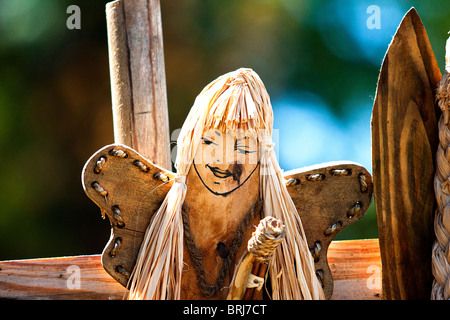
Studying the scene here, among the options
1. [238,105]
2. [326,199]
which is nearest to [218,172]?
[238,105]

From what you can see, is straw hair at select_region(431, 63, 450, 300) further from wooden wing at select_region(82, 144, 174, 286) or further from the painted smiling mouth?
wooden wing at select_region(82, 144, 174, 286)

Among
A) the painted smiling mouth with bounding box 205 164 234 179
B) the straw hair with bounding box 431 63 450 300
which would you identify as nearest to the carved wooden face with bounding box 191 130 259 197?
the painted smiling mouth with bounding box 205 164 234 179

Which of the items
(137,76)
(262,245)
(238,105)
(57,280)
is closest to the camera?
(262,245)

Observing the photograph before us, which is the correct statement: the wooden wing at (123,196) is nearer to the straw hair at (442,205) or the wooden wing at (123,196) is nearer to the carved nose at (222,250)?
the carved nose at (222,250)

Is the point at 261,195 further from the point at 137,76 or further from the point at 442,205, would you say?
the point at 137,76

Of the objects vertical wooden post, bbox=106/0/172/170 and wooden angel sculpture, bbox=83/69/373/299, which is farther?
vertical wooden post, bbox=106/0/172/170

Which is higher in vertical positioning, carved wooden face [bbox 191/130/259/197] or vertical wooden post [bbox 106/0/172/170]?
vertical wooden post [bbox 106/0/172/170]

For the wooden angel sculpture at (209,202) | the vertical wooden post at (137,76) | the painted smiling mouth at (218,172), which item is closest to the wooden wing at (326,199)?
the wooden angel sculpture at (209,202)
